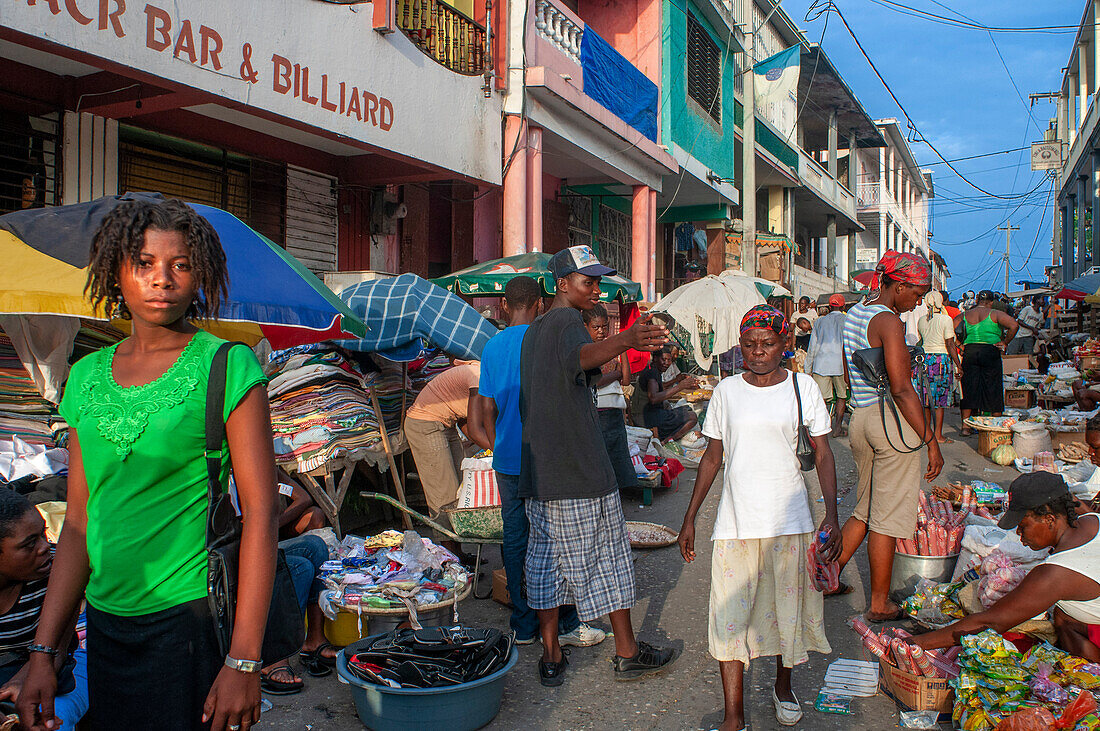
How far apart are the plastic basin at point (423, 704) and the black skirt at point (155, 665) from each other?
1.56 metres

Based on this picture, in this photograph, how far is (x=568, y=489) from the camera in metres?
3.96

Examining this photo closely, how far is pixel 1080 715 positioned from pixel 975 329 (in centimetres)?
983

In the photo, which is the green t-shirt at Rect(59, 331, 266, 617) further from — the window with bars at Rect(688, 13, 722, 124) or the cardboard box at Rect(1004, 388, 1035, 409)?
the window with bars at Rect(688, 13, 722, 124)

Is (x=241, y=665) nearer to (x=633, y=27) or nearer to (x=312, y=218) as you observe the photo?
(x=312, y=218)

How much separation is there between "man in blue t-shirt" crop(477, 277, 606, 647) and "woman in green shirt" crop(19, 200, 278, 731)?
2.53 m

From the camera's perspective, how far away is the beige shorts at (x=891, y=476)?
4633 millimetres

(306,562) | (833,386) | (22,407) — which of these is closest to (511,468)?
(306,562)

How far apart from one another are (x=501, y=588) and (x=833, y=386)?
799 centimetres

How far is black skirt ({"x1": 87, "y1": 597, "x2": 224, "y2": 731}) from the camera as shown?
75.4 inches

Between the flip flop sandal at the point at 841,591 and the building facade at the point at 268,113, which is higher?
the building facade at the point at 268,113

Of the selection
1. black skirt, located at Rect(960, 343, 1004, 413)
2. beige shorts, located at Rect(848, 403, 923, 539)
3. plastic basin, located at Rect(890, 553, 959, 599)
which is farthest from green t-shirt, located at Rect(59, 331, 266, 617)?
black skirt, located at Rect(960, 343, 1004, 413)

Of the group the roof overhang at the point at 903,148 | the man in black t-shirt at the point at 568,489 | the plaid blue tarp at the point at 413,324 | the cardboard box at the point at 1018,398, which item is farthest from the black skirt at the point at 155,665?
the roof overhang at the point at 903,148

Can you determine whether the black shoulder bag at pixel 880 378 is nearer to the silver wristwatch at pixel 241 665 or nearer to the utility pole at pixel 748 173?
the silver wristwatch at pixel 241 665

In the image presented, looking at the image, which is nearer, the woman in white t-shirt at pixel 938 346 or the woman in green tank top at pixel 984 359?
the woman in white t-shirt at pixel 938 346
